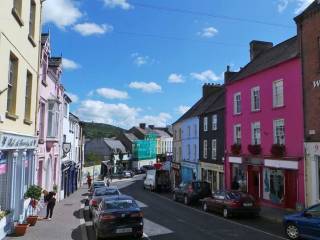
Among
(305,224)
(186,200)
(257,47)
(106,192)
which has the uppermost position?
(257,47)

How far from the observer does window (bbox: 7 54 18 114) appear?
49.1 ft

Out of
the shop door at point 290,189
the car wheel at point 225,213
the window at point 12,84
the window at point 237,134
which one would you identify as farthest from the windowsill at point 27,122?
the window at point 237,134

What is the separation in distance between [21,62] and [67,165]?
2368 centimetres

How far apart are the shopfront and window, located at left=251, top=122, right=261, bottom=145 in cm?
640

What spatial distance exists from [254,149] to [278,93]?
4.53 metres

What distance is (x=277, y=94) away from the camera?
26750mm

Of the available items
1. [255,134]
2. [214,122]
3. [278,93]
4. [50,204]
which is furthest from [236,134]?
[50,204]

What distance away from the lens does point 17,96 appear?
15398mm

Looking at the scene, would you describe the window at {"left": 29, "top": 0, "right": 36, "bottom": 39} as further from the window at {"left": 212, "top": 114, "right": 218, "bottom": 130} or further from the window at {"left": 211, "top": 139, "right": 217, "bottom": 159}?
the window at {"left": 211, "top": 139, "right": 217, "bottom": 159}

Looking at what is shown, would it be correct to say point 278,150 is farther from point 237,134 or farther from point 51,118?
point 51,118

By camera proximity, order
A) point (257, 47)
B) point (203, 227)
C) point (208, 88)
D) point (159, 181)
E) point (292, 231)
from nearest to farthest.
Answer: point (292, 231) < point (203, 227) < point (257, 47) < point (159, 181) < point (208, 88)

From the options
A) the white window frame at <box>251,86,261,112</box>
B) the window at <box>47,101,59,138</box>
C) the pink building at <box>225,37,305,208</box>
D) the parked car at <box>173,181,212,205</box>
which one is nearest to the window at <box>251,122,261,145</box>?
the pink building at <box>225,37,305,208</box>

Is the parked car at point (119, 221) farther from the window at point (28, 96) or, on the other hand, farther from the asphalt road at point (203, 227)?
the window at point (28, 96)

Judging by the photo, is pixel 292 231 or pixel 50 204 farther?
pixel 50 204
